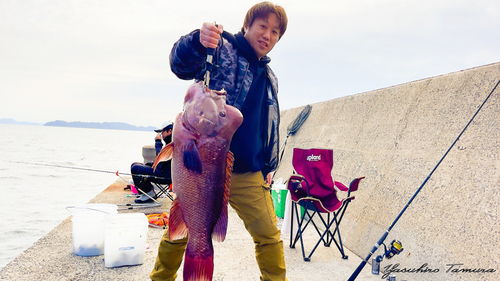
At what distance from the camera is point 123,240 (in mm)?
3342

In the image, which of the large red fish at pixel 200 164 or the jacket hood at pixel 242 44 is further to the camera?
the jacket hood at pixel 242 44

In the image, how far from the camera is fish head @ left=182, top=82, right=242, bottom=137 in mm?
1563

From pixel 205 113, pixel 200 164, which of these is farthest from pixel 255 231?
pixel 205 113

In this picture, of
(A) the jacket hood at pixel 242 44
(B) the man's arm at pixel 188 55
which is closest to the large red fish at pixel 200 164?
(B) the man's arm at pixel 188 55

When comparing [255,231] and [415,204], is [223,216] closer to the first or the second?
[255,231]

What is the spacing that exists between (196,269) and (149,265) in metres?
2.15

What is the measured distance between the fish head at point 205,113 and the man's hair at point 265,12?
3.23 ft

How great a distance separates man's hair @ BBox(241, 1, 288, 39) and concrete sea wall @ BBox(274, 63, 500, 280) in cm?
235

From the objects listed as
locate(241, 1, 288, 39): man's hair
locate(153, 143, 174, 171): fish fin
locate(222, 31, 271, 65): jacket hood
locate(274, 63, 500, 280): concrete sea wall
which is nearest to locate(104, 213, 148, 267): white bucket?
locate(153, 143, 174, 171): fish fin

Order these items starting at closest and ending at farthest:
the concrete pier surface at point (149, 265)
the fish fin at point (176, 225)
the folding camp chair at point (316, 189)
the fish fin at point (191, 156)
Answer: the fish fin at point (191, 156), the fish fin at point (176, 225), the concrete pier surface at point (149, 265), the folding camp chair at point (316, 189)

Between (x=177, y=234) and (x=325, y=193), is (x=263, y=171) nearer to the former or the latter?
(x=177, y=234)

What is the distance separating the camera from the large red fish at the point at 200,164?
1.57 m

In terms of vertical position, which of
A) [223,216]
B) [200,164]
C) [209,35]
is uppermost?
[209,35]

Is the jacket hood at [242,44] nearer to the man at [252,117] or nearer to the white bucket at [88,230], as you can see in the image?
the man at [252,117]
